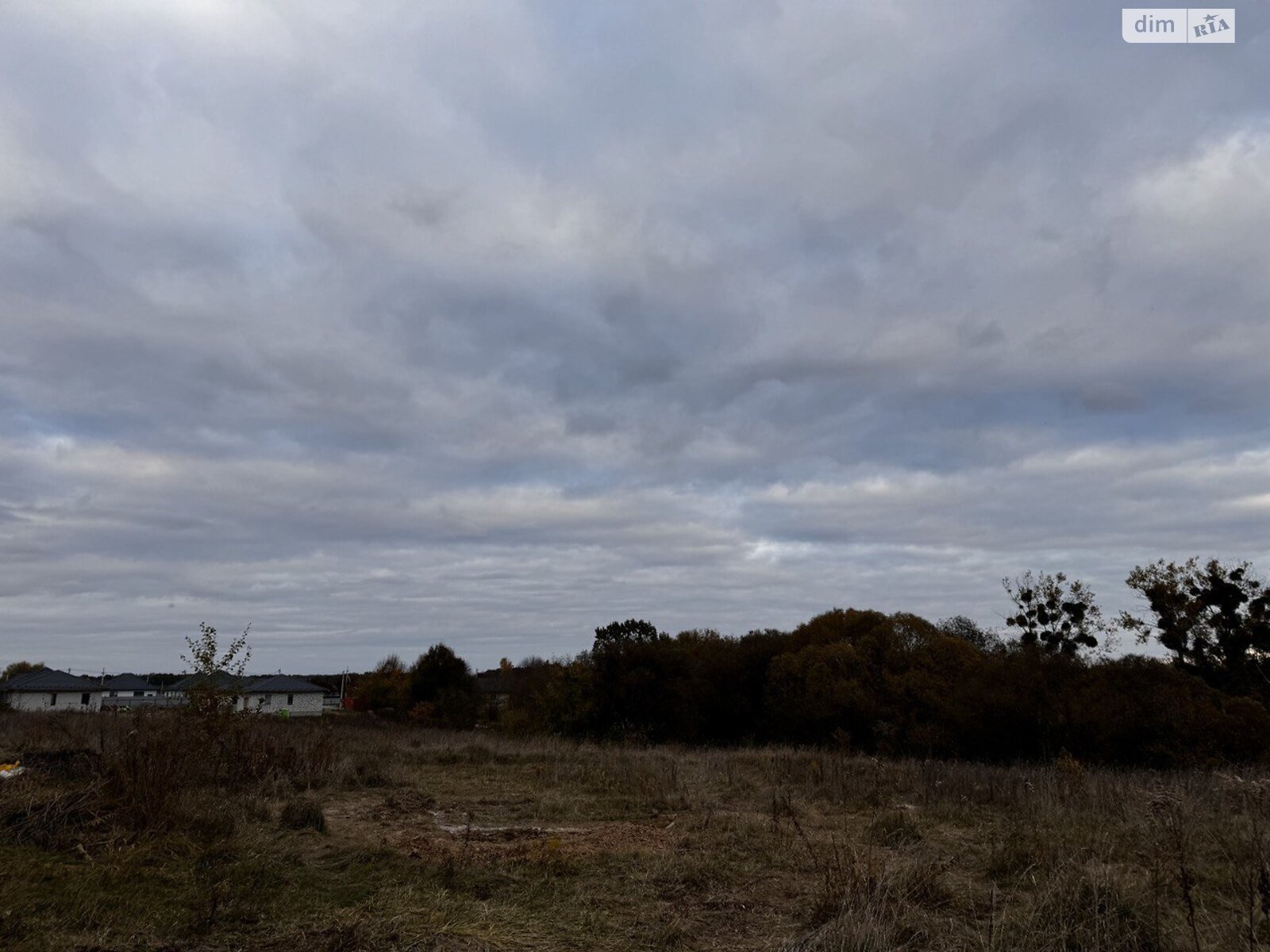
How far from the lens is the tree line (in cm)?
2084

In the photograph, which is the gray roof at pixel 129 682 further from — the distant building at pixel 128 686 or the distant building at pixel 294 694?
the distant building at pixel 294 694

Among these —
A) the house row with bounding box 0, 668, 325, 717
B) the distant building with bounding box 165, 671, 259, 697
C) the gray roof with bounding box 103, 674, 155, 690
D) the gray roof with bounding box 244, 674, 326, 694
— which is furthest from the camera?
the gray roof with bounding box 103, 674, 155, 690

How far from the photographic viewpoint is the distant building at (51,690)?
7081cm

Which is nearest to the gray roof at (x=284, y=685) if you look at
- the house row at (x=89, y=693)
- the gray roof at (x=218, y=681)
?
the house row at (x=89, y=693)

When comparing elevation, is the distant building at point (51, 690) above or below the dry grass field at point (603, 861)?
below

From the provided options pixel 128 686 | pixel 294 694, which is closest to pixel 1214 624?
pixel 294 694

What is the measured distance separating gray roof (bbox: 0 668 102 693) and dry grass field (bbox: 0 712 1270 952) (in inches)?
3000

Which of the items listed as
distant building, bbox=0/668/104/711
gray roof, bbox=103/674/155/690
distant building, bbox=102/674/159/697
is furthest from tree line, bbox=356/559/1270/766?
gray roof, bbox=103/674/155/690

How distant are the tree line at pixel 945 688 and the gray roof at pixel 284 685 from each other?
3940cm

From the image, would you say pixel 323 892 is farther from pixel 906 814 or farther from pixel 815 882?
pixel 906 814

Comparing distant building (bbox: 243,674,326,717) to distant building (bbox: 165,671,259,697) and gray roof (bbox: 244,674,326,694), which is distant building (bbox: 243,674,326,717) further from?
distant building (bbox: 165,671,259,697)

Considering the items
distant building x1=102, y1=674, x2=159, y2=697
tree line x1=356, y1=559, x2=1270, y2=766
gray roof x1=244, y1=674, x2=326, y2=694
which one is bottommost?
distant building x1=102, y1=674, x2=159, y2=697

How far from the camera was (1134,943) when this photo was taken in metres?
4.99

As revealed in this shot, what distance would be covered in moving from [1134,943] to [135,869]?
7826mm
